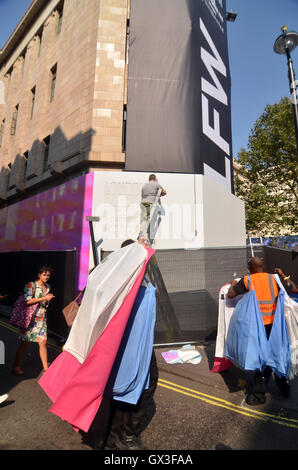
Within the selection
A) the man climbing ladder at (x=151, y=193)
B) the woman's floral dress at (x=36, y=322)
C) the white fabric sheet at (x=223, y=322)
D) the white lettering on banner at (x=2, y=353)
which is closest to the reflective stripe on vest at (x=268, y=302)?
the white fabric sheet at (x=223, y=322)

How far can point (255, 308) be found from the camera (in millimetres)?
3523

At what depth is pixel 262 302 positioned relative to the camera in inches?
145

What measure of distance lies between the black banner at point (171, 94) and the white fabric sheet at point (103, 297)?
8736 millimetres

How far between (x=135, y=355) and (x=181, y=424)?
1.25 metres

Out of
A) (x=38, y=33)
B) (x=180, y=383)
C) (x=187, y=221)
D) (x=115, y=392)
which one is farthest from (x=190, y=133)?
(x=38, y=33)

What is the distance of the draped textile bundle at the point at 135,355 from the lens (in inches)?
97.9

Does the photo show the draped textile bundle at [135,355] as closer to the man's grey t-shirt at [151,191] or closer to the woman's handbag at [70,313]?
the woman's handbag at [70,313]

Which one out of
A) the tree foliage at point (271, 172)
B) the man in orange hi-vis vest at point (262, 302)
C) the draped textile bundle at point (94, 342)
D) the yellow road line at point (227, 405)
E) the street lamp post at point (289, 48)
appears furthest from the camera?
the tree foliage at point (271, 172)

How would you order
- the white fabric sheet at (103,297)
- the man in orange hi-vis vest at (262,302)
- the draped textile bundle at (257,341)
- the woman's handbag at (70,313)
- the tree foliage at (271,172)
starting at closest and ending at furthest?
1. the white fabric sheet at (103,297)
2. the draped textile bundle at (257,341)
3. the man in orange hi-vis vest at (262,302)
4. the woman's handbag at (70,313)
5. the tree foliage at (271,172)

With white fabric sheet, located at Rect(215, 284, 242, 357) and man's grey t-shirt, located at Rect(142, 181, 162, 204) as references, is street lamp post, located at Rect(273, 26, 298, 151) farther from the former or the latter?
white fabric sheet, located at Rect(215, 284, 242, 357)

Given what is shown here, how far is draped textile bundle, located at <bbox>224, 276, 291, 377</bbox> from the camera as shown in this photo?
3340 mm

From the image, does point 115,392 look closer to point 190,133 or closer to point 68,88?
point 190,133

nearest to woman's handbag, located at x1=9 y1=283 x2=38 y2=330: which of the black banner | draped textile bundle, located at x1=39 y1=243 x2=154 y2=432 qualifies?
draped textile bundle, located at x1=39 y1=243 x2=154 y2=432

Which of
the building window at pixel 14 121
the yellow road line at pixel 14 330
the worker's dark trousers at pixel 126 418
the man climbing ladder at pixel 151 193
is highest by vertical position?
the building window at pixel 14 121
